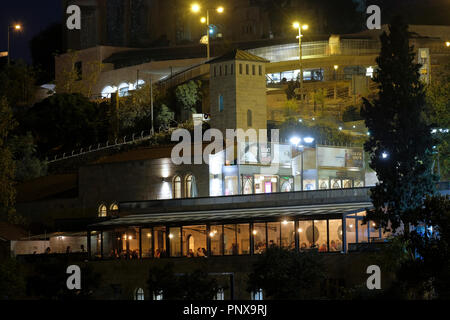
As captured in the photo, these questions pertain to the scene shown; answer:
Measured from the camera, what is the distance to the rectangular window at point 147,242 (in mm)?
54812

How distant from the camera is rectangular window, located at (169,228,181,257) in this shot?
177ft

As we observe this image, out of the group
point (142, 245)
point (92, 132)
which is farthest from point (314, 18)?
point (142, 245)

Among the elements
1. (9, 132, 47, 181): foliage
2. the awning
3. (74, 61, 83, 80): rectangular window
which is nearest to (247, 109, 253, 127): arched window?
the awning

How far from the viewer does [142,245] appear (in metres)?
55.7

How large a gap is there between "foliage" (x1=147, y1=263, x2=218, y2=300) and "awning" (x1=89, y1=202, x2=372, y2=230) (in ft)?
22.0

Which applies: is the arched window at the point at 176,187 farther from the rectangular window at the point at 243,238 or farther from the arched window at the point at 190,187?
the rectangular window at the point at 243,238

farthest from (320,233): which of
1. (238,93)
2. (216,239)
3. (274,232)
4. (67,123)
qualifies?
(67,123)

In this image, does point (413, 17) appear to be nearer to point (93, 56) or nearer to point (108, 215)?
point (93, 56)

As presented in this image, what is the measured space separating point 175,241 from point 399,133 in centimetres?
1465

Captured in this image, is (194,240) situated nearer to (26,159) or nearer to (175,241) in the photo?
(175,241)

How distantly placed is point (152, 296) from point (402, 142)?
14.6m

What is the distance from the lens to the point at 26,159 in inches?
3140

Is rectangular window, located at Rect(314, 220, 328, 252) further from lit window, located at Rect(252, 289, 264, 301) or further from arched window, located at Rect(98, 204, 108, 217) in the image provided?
arched window, located at Rect(98, 204, 108, 217)
